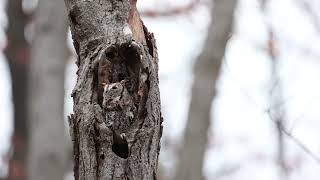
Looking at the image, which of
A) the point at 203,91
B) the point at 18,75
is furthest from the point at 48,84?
the point at 18,75

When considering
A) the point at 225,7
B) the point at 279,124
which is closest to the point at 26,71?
the point at 225,7

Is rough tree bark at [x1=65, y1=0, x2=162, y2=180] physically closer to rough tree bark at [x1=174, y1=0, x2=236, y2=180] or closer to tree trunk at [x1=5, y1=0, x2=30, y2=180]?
rough tree bark at [x1=174, y1=0, x2=236, y2=180]

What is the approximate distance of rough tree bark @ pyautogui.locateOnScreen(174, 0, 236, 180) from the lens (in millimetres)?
3254

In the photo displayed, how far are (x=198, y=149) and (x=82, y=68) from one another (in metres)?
2.33

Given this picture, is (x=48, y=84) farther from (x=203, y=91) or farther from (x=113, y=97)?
(x=113, y=97)

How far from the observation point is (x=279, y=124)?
85.4 inches

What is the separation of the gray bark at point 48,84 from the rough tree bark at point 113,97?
90.7 inches

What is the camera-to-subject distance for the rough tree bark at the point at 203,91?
3.25m

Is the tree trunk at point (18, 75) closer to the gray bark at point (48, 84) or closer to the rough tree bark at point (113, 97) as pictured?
the gray bark at point (48, 84)

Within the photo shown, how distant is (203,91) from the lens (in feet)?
10.9

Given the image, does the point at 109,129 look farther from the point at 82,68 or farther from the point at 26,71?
the point at 26,71

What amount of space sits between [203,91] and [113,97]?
239 centimetres

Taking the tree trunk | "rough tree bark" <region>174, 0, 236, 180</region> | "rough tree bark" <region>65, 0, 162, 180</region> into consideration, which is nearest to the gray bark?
"rough tree bark" <region>174, 0, 236, 180</region>

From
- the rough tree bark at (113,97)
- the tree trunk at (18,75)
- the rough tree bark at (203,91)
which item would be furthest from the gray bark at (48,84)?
the tree trunk at (18,75)
